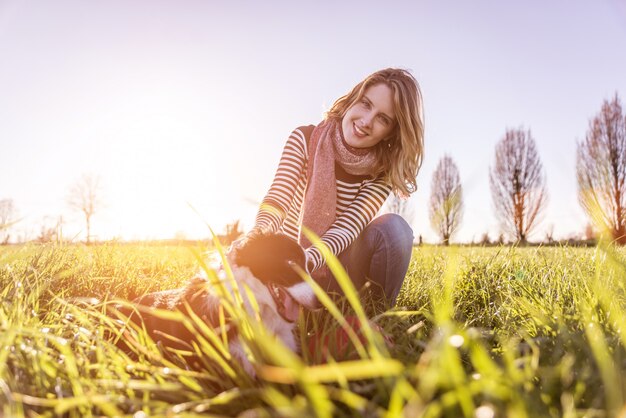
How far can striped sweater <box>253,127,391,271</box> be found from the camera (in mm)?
3154

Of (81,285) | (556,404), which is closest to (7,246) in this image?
(81,285)

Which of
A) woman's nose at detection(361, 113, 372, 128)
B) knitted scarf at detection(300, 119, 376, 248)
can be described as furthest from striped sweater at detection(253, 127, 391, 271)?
woman's nose at detection(361, 113, 372, 128)

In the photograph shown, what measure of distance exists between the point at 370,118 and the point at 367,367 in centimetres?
263

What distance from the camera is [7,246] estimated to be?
2.69m

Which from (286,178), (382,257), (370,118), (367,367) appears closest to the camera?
(367,367)

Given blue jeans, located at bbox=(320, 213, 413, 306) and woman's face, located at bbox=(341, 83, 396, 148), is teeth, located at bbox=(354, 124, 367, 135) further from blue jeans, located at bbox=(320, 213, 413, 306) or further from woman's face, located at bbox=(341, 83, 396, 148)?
blue jeans, located at bbox=(320, 213, 413, 306)

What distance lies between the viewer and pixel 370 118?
3.27 meters

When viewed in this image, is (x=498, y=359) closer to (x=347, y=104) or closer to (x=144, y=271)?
(x=347, y=104)

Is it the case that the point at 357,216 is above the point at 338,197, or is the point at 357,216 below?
below

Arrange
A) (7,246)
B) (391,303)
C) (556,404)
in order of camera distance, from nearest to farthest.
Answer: (556,404) → (7,246) → (391,303)

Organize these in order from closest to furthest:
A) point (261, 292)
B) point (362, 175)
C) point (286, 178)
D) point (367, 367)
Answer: point (367, 367) → point (261, 292) → point (286, 178) → point (362, 175)

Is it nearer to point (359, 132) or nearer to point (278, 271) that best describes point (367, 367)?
point (278, 271)

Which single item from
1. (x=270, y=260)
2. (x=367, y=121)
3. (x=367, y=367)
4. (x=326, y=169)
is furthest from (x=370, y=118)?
(x=367, y=367)

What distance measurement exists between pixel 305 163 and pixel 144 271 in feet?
5.91
